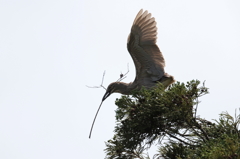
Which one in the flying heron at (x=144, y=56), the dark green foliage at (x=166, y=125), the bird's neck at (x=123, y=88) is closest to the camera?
the dark green foliage at (x=166, y=125)

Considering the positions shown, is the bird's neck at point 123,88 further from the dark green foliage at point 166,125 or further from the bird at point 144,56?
the dark green foliage at point 166,125

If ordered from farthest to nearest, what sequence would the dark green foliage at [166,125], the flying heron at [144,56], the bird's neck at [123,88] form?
the bird's neck at [123,88] → the flying heron at [144,56] → the dark green foliage at [166,125]

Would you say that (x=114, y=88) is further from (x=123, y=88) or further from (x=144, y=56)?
(x=144, y=56)

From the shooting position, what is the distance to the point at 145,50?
28.6 feet

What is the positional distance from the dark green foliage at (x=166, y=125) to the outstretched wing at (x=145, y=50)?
7.80 feet

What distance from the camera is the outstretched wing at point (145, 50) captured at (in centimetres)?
864

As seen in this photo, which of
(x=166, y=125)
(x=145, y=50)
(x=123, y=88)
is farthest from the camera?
(x=123, y=88)

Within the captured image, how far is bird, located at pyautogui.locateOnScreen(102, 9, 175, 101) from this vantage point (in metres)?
8.62

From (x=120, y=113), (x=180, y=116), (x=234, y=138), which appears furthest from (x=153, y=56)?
(x=234, y=138)

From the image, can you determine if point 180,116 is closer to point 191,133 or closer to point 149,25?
point 191,133

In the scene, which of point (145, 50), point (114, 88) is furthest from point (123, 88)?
point (145, 50)

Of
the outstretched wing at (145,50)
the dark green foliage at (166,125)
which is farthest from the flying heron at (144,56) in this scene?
the dark green foliage at (166,125)

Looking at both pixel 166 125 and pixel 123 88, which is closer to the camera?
pixel 166 125

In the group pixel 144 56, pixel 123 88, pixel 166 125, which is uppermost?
pixel 144 56
